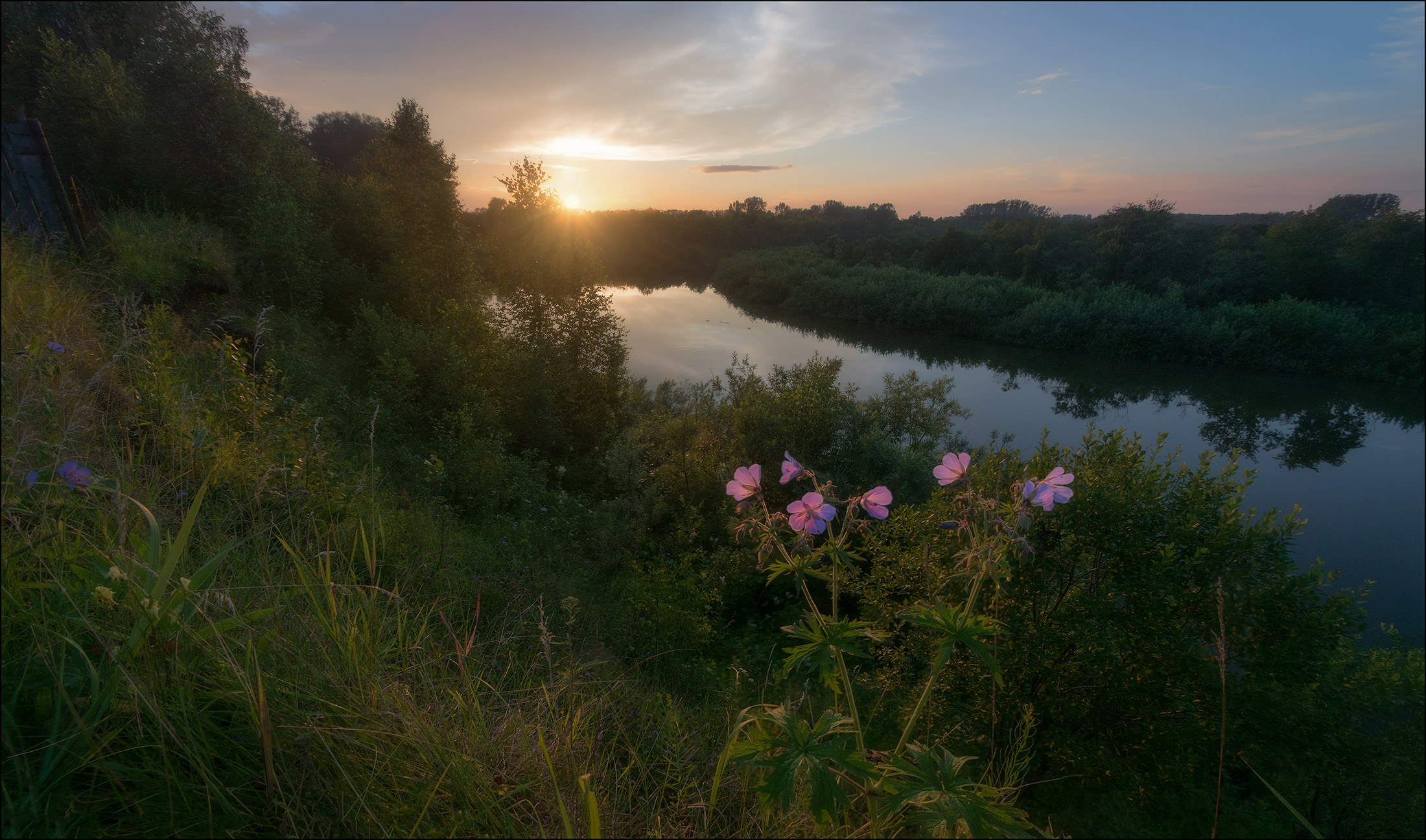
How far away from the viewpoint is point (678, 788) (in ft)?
5.74

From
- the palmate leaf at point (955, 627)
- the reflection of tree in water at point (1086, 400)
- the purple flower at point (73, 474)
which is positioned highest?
the purple flower at point (73, 474)

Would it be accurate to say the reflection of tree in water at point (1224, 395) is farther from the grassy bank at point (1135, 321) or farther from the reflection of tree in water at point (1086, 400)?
the grassy bank at point (1135, 321)

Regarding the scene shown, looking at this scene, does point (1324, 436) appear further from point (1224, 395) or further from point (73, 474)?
point (73, 474)

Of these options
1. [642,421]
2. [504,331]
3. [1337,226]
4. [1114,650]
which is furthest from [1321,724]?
Answer: [1337,226]

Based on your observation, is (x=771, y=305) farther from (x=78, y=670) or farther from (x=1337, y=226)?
(x=78, y=670)

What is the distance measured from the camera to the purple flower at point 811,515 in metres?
1.67

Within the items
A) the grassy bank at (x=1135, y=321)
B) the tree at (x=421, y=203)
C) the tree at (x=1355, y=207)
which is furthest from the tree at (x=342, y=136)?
the tree at (x=1355, y=207)

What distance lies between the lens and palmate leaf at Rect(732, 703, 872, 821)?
4.45 feet

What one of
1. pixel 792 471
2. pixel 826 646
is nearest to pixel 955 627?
pixel 826 646

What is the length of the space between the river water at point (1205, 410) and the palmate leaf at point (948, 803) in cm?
797

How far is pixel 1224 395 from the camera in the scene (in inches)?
878

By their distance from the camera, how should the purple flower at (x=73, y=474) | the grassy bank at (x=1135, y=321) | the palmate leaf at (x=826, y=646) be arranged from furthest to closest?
the grassy bank at (x=1135, y=321) < the purple flower at (x=73, y=474) < the palmate leaf at (x=826, y=646)

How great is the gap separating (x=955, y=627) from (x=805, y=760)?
20.9 inches

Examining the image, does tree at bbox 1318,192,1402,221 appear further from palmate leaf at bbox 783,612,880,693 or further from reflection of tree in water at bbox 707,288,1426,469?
palmate leaf at bbox 783,612,880,693
